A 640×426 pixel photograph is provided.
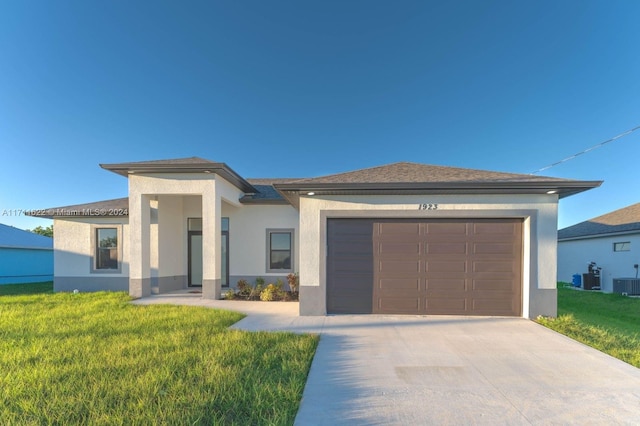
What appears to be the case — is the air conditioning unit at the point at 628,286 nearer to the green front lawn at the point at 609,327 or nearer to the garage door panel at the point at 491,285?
the green front lawn at the point at 609,327

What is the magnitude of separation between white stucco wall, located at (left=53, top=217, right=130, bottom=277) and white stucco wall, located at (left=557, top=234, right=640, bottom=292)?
22.3 meters

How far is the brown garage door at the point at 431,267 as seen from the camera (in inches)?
278

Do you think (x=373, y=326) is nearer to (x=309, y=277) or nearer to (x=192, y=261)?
(x=309, y=277)

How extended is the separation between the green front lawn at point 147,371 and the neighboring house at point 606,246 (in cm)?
1680

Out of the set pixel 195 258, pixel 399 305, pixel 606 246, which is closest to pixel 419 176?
pixel 399 305

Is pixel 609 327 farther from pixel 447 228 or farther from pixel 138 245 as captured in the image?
pixel 138 245

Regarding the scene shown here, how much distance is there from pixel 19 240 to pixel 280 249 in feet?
59.5

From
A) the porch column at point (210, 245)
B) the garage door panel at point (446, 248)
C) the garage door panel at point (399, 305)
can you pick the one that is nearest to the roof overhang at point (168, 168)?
the porch column at point (210, 245)

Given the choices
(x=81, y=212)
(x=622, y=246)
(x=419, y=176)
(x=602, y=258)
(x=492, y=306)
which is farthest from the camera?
(x=602, y=258)

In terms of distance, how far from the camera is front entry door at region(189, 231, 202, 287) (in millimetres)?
11625

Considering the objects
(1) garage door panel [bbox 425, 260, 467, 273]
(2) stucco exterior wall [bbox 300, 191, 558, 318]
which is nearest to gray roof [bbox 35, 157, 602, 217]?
(2) stucco exterior wall [bbox 300, 191, 558, 318]

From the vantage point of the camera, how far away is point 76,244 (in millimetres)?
10961

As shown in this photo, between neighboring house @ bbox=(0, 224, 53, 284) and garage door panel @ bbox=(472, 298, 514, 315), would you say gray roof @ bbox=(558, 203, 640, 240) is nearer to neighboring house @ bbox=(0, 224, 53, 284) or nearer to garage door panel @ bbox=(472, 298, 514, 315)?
garage door panel @ bbox=(472, 298, 514, 315)

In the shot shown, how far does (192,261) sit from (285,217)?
4.42m
